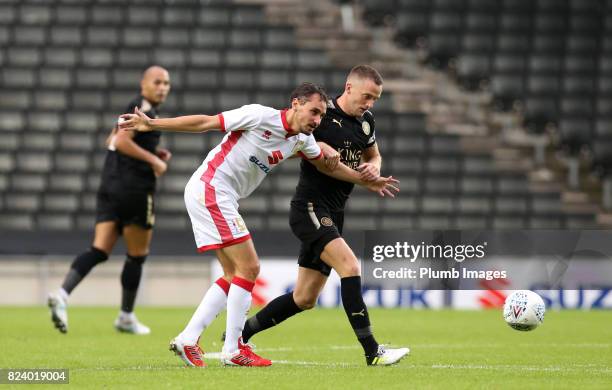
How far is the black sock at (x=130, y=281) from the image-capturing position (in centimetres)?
1078

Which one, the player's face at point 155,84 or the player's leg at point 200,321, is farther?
the player's face at point 155,84

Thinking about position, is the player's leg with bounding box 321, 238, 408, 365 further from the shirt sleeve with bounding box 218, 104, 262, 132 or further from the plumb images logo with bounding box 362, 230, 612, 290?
the plumb images logo with bounding box 362, 230, 612, 290

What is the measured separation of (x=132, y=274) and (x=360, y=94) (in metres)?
3.96

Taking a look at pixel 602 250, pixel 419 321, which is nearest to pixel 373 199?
pixel 419 321

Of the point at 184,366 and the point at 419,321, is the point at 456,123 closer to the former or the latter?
the point at 419,321

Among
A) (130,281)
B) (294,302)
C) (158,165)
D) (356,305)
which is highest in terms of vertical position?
(158,165)

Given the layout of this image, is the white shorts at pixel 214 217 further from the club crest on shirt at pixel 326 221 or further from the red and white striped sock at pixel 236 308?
the club crest on shirt at pixel 326 221

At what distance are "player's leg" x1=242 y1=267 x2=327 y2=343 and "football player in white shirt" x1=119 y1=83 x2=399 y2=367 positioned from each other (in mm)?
473

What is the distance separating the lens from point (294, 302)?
7.84 m

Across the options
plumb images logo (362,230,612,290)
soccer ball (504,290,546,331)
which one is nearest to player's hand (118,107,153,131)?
plumb images logo (362,230,612,290)

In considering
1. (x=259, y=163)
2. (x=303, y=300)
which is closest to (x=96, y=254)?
(x=303, y=300)

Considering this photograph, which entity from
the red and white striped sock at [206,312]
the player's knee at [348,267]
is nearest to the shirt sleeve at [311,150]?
the player's knee at [348,267]

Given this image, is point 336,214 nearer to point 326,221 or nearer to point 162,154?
point 326,221

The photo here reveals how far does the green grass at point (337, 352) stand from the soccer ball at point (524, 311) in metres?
0.24
